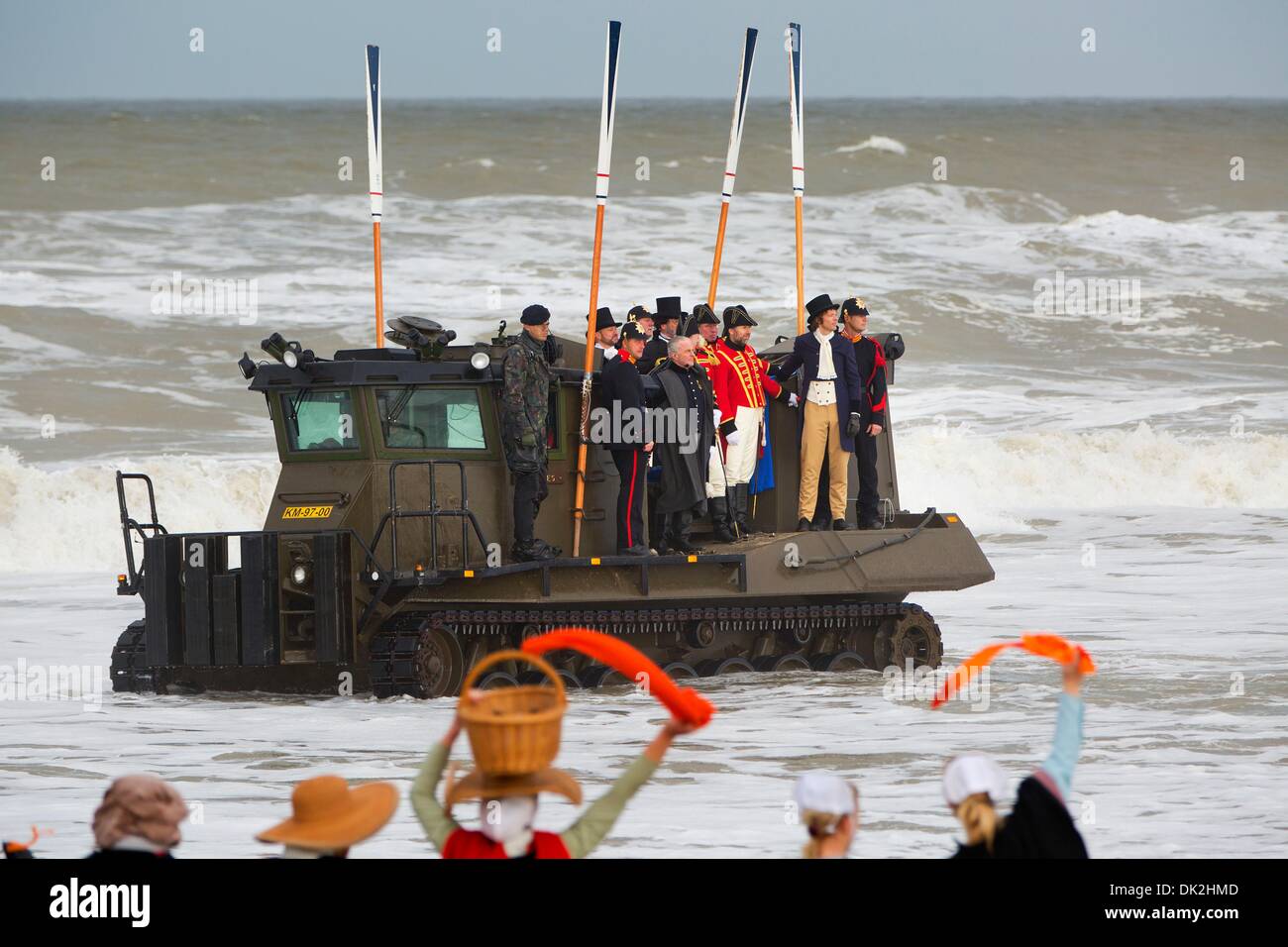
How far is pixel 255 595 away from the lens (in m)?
13.8

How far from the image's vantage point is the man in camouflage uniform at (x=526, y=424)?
14.3m

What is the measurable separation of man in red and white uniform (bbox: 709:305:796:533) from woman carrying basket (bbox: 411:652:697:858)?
405 inches

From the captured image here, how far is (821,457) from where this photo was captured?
15961 mm

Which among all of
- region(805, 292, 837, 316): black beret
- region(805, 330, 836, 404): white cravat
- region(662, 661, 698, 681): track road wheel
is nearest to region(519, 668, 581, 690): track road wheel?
region(662, 661, 698, 681): track road wheel

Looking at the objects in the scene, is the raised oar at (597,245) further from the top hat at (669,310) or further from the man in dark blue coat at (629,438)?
the top hat at (669,310)

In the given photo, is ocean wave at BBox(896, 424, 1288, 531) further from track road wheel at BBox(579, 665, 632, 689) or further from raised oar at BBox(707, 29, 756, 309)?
track road wheel at BBox(579, 665, 632, 689)

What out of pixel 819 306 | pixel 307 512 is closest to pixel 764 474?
pixel 819 306

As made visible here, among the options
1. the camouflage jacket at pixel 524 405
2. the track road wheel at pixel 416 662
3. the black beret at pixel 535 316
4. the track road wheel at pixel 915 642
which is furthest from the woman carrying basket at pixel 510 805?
the track road wheel at pixel 915 642

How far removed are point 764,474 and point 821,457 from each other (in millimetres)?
498

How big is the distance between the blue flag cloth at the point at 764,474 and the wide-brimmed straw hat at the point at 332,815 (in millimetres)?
11166

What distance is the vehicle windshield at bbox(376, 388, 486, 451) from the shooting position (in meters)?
14.5

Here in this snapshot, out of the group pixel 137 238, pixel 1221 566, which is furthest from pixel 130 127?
pixel 1221 566

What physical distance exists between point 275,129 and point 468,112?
1074 cm
